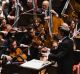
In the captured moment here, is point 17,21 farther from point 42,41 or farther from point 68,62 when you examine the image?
point 68,62

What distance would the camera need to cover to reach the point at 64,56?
29.4ft

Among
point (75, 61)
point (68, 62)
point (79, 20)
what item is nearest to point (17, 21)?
point (79, 20)

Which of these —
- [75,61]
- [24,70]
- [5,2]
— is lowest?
[24,70]

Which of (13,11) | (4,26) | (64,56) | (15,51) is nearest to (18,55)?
(15,51)

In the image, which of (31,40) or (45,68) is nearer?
(45,68)

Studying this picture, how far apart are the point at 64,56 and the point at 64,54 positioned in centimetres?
6

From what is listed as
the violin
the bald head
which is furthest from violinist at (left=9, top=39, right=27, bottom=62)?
the bald head

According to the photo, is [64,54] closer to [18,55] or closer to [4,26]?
[18,55]

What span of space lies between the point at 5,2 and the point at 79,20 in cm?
308

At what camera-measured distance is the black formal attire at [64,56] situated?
891 centimetres

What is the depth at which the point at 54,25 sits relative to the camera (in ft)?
43.9

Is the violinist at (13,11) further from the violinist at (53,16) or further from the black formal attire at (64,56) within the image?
the black formal attire at (64,56)

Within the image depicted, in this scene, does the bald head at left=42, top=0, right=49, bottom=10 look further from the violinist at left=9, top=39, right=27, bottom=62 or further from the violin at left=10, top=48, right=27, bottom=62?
the violin at left=10, top=48, right=27, bottom=62

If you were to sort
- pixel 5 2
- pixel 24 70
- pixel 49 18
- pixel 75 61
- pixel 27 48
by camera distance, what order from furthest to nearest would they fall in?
pixel 5 2
pixel 49 18
pixel 27 48
pixel 75 61
pixel 24 70
